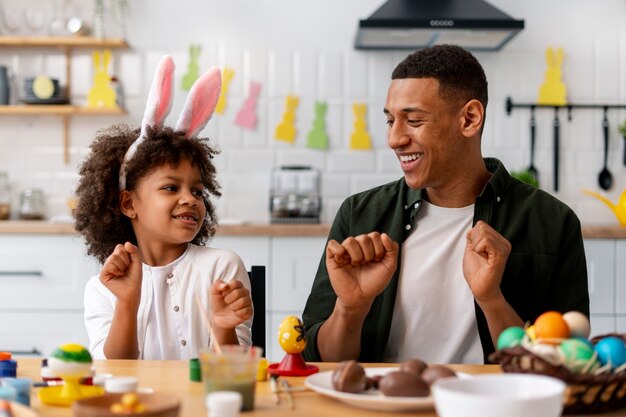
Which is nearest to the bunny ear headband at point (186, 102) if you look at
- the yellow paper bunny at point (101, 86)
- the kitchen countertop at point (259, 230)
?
the kitchen countertop at point (259, 230)

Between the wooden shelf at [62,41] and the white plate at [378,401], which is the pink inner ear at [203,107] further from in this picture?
the wooden shelf at [62,41]

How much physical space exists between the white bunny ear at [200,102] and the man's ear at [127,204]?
0.22m

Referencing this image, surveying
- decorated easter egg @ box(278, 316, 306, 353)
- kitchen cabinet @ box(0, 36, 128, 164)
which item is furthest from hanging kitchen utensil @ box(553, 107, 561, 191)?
decorated easter egg @ box(278, 316, 306, 353)

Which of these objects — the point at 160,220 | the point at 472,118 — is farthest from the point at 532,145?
the point at 160,220

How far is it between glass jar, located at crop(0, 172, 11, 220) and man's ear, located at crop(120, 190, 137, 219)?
2014 mm

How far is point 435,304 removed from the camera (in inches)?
77.6

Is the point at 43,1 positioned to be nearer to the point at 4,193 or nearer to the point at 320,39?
the point at 4,193

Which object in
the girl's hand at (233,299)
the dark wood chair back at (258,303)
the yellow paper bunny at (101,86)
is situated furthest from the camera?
the yellow paper bunny at (101,86)

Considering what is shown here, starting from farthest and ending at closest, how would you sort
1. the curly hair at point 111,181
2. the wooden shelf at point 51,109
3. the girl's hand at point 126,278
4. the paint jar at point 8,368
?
the wooden shelf at point 51,109, the curly hair at point 111,181, the girl's hand at point 126,278, the paint jar at point 8,368

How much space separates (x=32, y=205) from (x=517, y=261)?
2.72m

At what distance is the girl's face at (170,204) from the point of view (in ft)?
6.74

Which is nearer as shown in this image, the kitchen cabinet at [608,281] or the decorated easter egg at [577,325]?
the decorated easter egg at [577,325]

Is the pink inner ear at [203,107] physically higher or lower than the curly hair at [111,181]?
higher

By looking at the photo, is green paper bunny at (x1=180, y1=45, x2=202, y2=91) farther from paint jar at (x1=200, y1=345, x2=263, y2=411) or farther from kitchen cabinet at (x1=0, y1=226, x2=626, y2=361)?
paint jar at (x1=200, y1=345, x2=263, y2=411)
